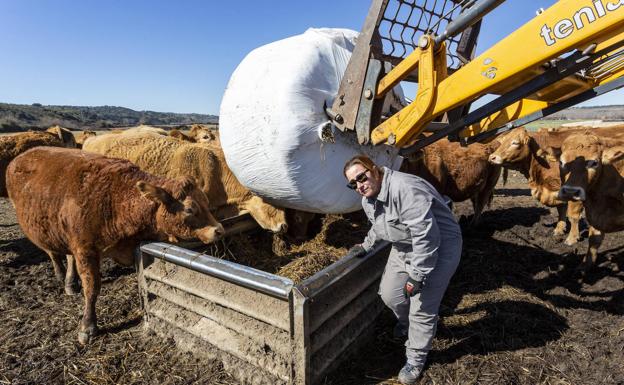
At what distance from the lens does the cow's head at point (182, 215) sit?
3467mm

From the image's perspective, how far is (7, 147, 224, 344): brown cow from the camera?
3.45 meters

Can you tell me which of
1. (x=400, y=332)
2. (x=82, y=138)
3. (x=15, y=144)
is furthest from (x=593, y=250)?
(x=82, y=138)

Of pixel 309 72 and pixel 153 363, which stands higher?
pixel 309 72

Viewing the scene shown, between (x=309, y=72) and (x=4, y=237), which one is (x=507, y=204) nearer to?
(x=309, y=72)

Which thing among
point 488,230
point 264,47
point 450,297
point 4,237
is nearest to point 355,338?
point 450,297

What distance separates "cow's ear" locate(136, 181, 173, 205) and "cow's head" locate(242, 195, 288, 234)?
4.29 ft

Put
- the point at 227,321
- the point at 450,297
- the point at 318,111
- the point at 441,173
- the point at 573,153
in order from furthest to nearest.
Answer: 1. the point at 441,173
2. the point at 573,153
3. the point at 450,297
4. the point at 318,111
5. the point at 227,321

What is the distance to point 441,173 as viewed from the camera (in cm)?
688

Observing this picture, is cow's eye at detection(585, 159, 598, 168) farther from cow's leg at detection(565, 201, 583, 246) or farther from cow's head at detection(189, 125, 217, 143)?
cow's head at detection(189, 125, 217, 143)

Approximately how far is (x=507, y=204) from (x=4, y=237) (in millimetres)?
12163

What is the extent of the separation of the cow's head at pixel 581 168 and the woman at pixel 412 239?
3235 millimetres

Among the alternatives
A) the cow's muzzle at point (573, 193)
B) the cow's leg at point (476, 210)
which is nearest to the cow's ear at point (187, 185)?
the cow's muzzle at point (573, 193)

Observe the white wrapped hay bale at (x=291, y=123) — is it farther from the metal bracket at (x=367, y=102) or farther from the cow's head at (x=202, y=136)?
the cow's head at (x=202, y=136)

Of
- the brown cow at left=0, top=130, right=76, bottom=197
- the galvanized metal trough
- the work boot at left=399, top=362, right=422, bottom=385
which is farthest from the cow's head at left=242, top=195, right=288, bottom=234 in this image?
the brown cow at left=0, top=130, right=76, bottom=197
